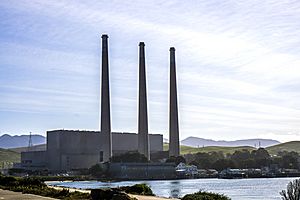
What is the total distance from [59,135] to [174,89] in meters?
40.1

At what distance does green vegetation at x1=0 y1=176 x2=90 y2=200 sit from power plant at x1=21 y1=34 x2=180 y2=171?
3896 inches

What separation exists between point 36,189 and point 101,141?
4775 inches

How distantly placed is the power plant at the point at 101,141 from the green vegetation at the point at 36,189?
9895cm

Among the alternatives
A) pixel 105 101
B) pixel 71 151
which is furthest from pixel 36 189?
pixel 71 151

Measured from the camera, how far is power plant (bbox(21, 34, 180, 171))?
16200cm

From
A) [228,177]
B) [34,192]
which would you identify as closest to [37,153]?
[228,177]

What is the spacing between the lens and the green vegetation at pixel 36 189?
39.0 meters

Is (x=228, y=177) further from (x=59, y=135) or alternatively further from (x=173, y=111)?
(x=59, y=135)

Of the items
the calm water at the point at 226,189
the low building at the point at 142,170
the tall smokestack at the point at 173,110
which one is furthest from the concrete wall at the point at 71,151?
the calm water at the point at 226,189

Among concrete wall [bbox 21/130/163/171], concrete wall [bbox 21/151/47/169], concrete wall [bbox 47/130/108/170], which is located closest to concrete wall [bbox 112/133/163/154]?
concrete wall [bbox 21/130/163/171]

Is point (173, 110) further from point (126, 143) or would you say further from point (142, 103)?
point (126, 143)

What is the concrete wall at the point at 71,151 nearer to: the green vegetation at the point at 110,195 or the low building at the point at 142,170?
the low building at the point at 142,170

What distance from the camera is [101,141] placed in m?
168

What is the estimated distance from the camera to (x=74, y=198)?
36.8 meters
